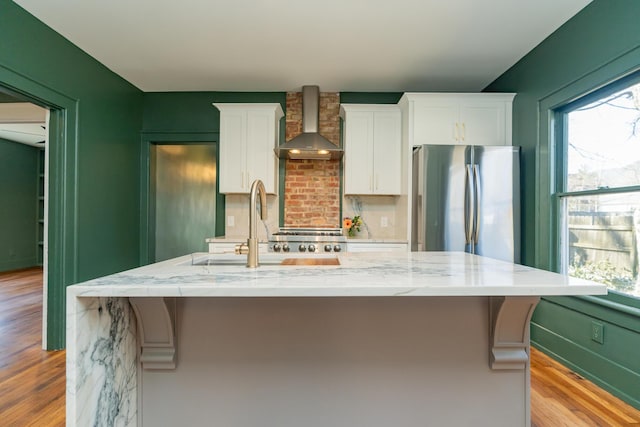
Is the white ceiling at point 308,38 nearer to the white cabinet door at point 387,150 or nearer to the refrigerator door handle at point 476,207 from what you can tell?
the white cabinet door at point 387,150

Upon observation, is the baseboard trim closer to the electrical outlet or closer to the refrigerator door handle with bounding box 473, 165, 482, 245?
the electrical outlet

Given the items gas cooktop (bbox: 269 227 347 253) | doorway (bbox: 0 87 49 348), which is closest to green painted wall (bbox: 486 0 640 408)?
gas cooktop (bbox: 269 227 347 253)

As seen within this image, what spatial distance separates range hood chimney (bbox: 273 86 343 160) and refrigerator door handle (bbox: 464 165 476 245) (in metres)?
1.32

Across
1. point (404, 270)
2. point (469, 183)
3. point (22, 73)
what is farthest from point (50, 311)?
point (469, 183)

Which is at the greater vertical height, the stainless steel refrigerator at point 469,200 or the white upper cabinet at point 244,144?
the white upper cabinet at point 244,144

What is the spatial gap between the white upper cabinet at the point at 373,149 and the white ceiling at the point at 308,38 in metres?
0.36

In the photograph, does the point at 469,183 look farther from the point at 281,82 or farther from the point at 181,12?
the point at 181,12

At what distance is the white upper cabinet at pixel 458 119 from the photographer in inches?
131

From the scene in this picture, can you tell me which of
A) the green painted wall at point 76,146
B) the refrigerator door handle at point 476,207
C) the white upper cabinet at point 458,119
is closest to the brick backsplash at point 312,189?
the white upper cabinet at point 458,119

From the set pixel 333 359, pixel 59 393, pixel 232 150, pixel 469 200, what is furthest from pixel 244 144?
pixel 333 359

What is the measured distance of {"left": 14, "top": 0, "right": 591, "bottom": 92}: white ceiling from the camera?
2.38 metres

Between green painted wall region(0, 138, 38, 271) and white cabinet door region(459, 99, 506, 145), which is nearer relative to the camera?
white cabinet door region(459, 99, 506, 145)

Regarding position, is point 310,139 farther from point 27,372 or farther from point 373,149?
point 27,372

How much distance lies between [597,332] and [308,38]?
3023 mm
